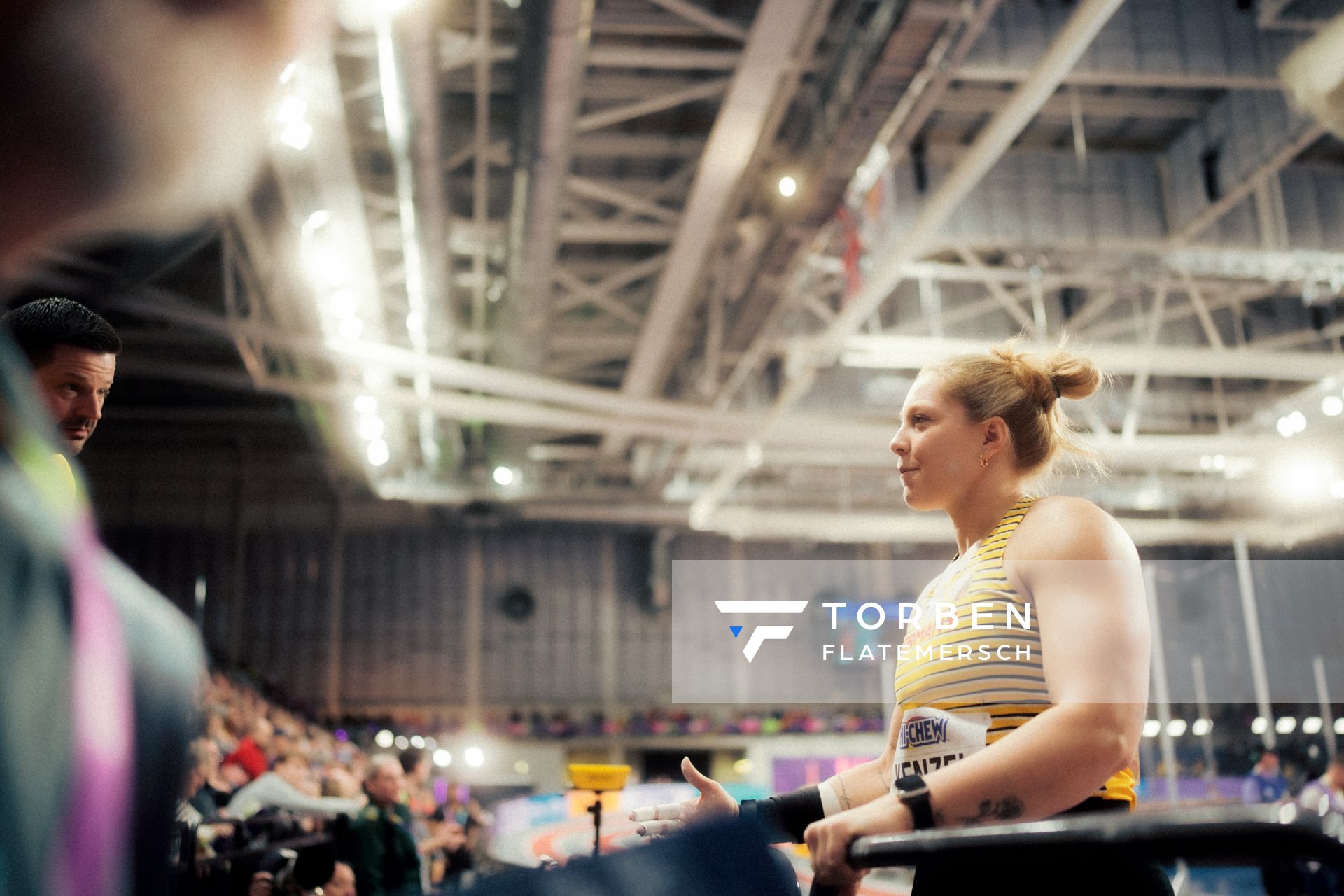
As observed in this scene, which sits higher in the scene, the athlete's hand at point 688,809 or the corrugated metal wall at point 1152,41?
the corrugated metal wall at point 1152,41

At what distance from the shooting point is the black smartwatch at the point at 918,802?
40.3 inches

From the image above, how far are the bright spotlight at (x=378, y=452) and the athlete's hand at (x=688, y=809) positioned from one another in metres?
10.3

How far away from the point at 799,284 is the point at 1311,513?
10.1m

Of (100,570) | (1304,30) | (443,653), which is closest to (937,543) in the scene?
(443,653)

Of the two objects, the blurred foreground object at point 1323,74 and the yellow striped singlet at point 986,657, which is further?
the blurred foreground object at point 1323,74

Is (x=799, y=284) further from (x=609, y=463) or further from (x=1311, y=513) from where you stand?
(x=1311, y=513)

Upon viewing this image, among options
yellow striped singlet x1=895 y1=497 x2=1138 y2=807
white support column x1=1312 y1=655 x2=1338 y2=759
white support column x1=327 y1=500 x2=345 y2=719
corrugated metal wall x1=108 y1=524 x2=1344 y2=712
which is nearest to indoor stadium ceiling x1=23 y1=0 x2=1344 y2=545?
yellow striped singlet x1=895 y1=497 x2=1138 y2=807

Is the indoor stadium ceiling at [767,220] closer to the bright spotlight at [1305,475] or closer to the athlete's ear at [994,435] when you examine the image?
the bright spotlight at [1305,475]

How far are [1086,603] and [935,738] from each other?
0.27m

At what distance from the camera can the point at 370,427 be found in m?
10.4

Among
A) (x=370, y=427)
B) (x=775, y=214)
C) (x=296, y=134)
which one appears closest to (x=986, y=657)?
(x=296, y=134)

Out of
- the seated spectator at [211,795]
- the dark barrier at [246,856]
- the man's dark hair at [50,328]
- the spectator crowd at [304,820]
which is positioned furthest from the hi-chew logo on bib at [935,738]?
the dark barrier at [246,856]

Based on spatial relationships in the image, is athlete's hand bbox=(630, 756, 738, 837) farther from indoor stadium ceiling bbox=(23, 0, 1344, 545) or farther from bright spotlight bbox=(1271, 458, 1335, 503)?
bright spotlight bbox=(1271, 458, 1335, 503)

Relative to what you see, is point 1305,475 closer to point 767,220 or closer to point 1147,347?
point 1147,347
